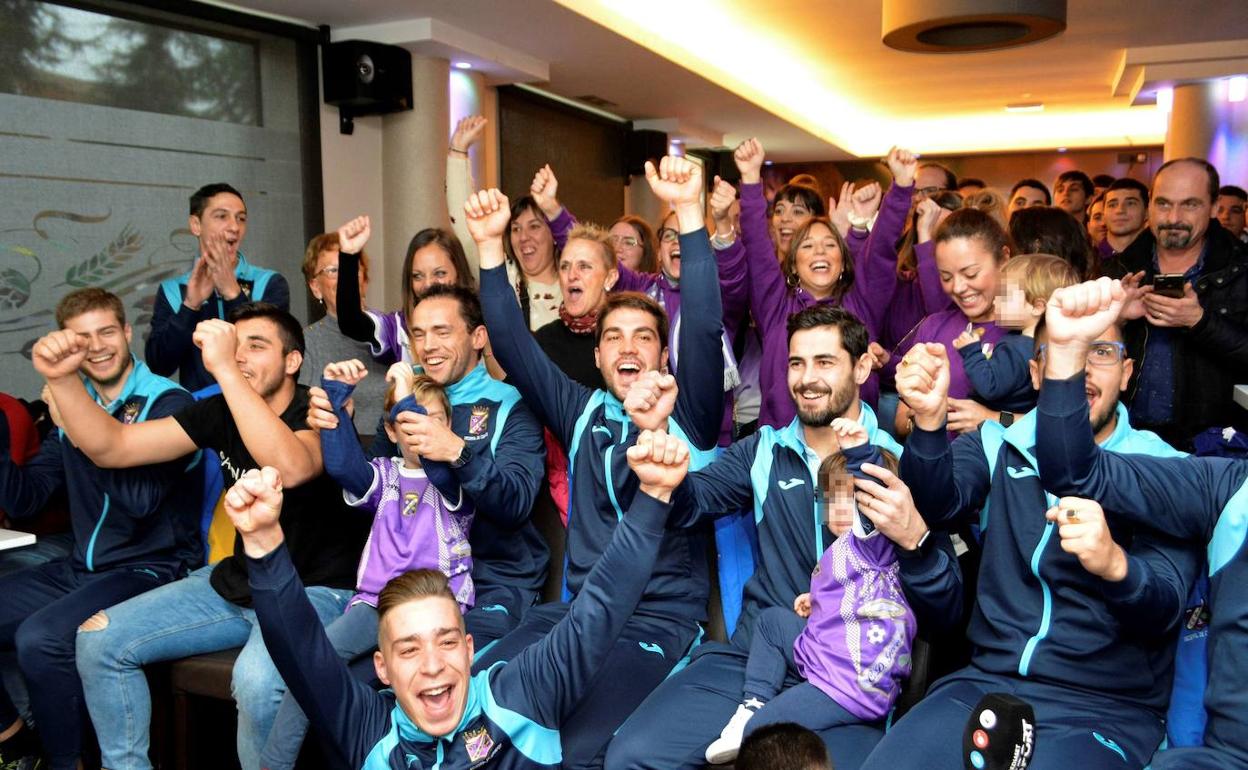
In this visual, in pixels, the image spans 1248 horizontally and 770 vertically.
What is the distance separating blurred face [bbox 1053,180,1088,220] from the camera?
6004 mm

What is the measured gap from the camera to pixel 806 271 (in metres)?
3.42

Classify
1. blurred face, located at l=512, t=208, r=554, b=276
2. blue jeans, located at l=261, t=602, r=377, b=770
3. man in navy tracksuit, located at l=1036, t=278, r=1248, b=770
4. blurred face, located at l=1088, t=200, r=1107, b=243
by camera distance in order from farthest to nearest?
1. blurred face, located at l=1088, t=200, r=1107, b=243
2. blurred face, located at l=512, t=208, r=554, b=276
3. blue jeans, located at l=261, t=602, r=377, b=770
4. man in navy tracksuit, located at l=1036, t=278, r=1248, b=770

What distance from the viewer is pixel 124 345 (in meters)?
3.11

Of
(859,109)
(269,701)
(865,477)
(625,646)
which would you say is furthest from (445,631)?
(859,109)

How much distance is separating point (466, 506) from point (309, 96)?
415 cm

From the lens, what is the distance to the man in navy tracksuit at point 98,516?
2795 millimetres

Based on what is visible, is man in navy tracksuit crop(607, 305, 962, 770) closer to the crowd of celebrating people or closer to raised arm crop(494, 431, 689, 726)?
the crowd of celebrating people

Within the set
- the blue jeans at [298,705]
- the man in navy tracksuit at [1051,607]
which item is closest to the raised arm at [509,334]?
the blue jeans at [298,705]

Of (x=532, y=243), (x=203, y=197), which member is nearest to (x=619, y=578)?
(x=532, y=243)

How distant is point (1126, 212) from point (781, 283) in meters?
2.35

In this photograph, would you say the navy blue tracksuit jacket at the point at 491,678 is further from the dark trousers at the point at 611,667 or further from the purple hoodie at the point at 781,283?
the purple hoodie at the point at 781,283

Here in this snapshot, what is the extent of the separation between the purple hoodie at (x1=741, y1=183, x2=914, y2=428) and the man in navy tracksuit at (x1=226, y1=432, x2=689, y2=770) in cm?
147

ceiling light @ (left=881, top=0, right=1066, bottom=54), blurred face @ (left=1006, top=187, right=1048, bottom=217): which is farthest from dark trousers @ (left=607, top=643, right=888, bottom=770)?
blurred face @ (left=1006, top=187, right=1048, bottom=217)

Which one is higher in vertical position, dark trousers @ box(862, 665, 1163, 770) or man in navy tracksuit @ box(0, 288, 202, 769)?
man in navy tracksuit @ box(0, 288, 202, 769)
